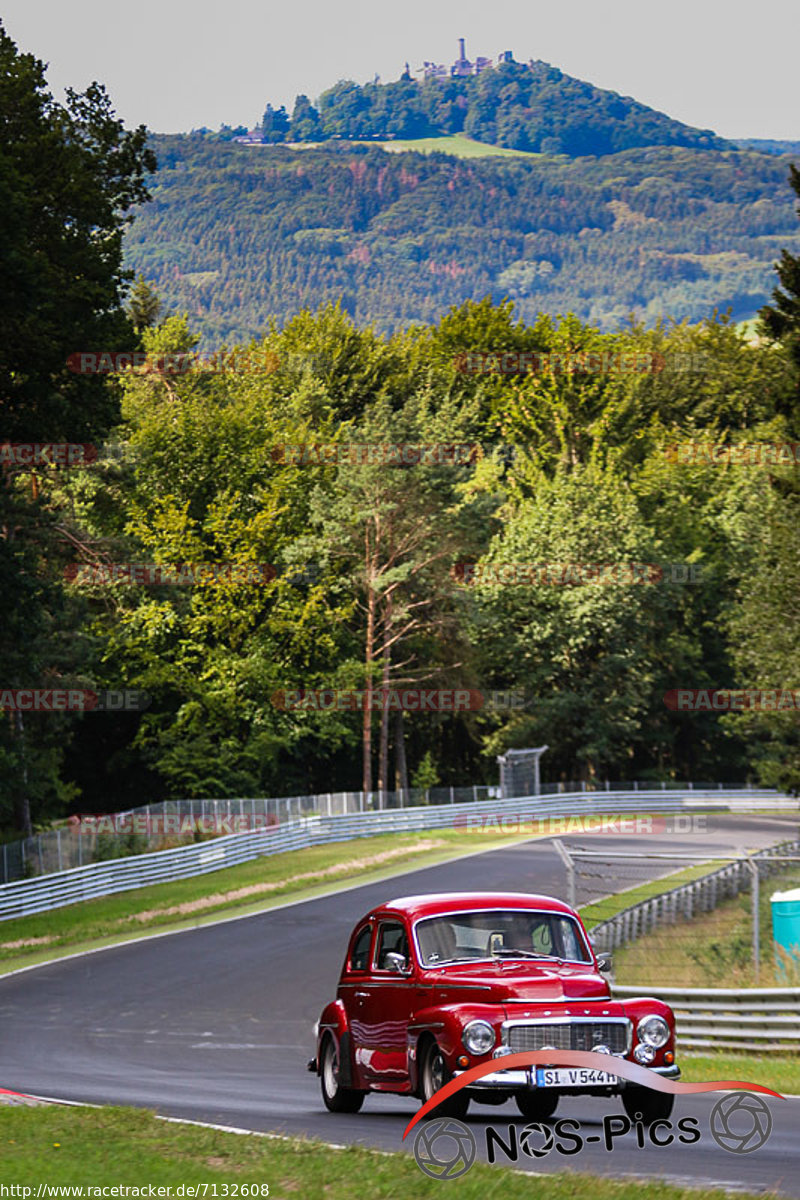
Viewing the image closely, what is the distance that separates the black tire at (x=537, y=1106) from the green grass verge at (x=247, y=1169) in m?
1.89

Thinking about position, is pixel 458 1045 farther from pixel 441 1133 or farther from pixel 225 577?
pixel 225 577

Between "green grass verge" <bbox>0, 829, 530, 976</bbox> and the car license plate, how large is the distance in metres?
23.1

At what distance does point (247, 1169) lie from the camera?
9.78m

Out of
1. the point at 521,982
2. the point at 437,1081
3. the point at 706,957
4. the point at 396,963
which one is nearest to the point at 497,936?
the point at 396,963

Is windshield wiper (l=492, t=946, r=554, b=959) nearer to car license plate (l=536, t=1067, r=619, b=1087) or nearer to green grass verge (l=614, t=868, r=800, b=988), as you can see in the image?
car license plate (l=536, t=1067, r=619, b=1087)

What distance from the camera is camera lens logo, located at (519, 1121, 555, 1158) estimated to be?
425 inches

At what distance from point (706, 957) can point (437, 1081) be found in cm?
1493

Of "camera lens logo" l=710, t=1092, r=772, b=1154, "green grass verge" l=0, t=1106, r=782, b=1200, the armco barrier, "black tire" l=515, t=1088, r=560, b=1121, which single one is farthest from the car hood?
the armco barrier

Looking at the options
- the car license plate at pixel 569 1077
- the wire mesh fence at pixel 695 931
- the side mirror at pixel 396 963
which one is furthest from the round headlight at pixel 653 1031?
the wire mesh fence at pixel 695 931

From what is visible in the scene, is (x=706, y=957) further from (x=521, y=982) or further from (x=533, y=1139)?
(x=521, y=982)

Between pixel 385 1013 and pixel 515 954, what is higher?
pixel 515 954

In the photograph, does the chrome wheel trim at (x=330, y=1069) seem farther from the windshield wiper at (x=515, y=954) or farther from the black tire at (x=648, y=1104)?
the black tire at (x=648, y=1104)

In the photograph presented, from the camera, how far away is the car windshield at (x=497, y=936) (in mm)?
12641

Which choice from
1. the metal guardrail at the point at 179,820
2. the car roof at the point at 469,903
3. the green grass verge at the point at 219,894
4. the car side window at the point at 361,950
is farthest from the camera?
the metal guardrail at the point at 179,820
